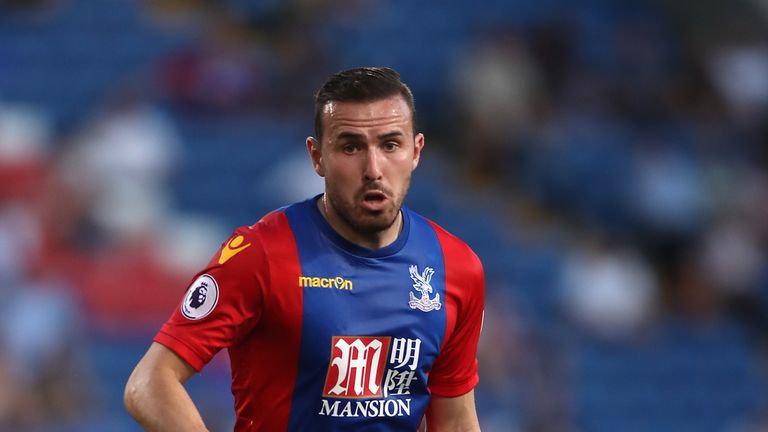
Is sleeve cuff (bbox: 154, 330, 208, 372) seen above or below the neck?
below

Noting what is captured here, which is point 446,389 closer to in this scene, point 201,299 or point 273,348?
point 273,348

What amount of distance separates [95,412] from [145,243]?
131 centimetres

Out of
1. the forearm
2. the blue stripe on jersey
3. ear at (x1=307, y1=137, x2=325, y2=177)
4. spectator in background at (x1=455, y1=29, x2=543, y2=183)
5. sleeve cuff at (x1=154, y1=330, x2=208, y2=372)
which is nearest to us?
the forearm

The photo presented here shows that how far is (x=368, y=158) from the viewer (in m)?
3.84

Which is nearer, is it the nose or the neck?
the nose

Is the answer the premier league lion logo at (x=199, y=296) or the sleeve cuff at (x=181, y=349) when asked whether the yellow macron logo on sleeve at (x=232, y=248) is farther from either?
the sleeve cuff at (x=181, y=349)

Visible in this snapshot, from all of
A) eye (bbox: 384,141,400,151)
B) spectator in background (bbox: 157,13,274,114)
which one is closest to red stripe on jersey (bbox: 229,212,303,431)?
eye (bbox: 384,141,400,151)

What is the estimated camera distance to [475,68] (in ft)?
37.7

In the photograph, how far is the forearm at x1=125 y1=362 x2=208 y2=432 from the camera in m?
3.48

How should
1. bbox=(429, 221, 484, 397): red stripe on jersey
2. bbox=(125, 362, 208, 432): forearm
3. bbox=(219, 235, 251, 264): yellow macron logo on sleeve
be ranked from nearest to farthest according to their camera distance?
bbox=(125, 362, 208, 432): forearm
bbox=(219, 235, 251, 264): yellow macron logo on sleeve
bbox=(429, 221, 484, 397): red stripe on jersey

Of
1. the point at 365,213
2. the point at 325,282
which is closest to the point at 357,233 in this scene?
the point at 365,213

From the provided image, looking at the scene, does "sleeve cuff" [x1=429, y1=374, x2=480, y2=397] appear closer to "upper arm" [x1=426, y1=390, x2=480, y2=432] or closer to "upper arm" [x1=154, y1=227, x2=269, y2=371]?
"upper arm" [x1=426, y1=390, x2=480, y2=432]

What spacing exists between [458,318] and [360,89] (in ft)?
2.66

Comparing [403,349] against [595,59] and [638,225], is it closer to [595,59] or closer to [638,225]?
[638,225]
